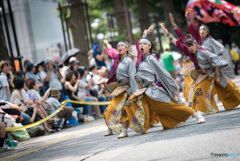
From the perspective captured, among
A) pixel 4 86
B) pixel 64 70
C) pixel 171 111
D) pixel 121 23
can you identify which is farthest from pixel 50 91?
pixel 121 23

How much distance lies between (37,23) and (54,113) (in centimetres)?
2859

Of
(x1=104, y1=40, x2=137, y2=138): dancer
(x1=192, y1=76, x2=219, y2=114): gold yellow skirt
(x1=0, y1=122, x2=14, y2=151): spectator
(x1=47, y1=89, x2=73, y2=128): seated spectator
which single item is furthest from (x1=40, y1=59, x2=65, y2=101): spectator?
(x1=192, y1=76, x2=219, y2=114): gold yellow skirt

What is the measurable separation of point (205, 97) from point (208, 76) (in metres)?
0.47

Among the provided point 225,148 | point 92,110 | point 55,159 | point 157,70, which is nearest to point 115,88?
point 157,70

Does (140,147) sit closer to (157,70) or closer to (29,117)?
(157,70)

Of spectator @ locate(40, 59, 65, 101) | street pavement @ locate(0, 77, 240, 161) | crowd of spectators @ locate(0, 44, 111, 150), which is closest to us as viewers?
street pavement @ locate(0, 77, 240, 161)

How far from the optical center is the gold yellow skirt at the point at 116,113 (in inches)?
346

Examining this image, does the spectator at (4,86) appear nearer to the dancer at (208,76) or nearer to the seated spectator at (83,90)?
the seated spectator at (83,90)

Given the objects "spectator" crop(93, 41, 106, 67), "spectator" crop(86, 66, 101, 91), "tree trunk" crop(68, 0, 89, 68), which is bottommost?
"spectator" crop(86, 66, 101, 91)

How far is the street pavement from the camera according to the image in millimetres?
5398

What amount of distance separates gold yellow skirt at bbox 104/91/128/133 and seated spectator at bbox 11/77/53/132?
304cm

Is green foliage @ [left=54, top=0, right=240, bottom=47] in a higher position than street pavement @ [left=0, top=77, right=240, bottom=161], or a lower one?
higher

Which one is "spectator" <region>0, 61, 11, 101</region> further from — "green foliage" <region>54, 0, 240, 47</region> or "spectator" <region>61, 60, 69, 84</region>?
"green foliage" <region>54, 0, 240, 47</region>

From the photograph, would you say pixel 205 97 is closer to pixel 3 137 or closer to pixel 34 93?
pixel 3 137
